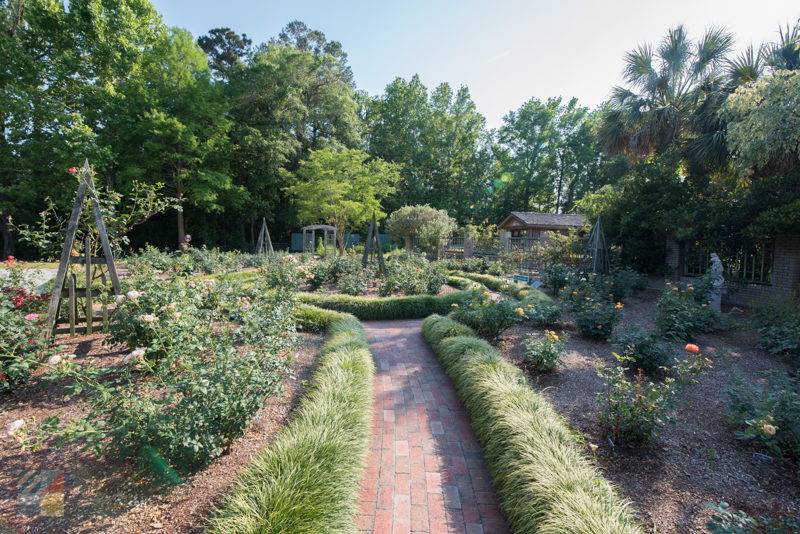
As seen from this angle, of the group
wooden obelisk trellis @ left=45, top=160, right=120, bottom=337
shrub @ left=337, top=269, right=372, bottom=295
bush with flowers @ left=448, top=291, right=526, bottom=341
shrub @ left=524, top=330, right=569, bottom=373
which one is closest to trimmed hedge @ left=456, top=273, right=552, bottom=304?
bush with flowers @ left=448, top=291, right=526, bottom=341

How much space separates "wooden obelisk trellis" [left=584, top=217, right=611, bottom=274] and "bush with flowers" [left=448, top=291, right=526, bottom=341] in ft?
17.5

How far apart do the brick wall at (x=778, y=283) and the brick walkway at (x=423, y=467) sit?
839cm

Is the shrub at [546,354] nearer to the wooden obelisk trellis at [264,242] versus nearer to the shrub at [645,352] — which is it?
the shrub at [645,352]

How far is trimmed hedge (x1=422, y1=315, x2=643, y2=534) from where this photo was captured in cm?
187

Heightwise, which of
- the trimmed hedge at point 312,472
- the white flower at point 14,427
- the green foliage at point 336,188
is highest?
the green foliage at point 336,188

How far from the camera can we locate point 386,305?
712 centimetres

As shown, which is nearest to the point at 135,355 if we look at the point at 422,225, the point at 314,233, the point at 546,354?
the point at 546,354

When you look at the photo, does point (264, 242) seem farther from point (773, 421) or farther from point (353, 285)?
point (773, 421)

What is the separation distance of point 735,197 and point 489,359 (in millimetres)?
9054

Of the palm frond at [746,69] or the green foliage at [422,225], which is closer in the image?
the palm frond at [746,69]

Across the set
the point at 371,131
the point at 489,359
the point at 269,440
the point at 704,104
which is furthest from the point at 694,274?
the point at 371,131

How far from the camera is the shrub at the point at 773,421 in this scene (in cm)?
252

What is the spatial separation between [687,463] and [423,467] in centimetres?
194

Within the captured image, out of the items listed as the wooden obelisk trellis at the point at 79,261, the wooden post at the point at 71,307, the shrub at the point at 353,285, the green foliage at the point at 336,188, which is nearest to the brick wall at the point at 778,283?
the shrub at the point at 353,285
